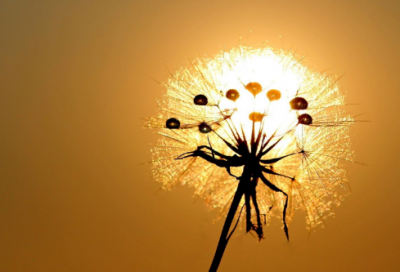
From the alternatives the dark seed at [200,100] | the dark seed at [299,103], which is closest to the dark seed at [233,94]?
the dark seed at [200,100]

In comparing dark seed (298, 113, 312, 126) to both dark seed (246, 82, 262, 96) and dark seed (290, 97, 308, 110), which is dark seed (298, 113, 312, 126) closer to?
dark seed (290, 97, 308, 110)

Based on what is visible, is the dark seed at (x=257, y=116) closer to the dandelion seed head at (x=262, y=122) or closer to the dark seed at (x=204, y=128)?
the dandelion seed head at (x=262, y=122)

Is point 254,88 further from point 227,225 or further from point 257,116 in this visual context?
point 227,225

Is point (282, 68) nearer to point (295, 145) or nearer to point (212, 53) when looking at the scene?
point (295, 145)

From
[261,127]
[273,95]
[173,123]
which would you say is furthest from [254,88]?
[173,123]

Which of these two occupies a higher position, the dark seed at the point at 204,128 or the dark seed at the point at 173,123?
the dark seed at the point at 204,128

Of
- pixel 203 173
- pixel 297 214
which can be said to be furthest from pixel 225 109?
pixel 297 214
